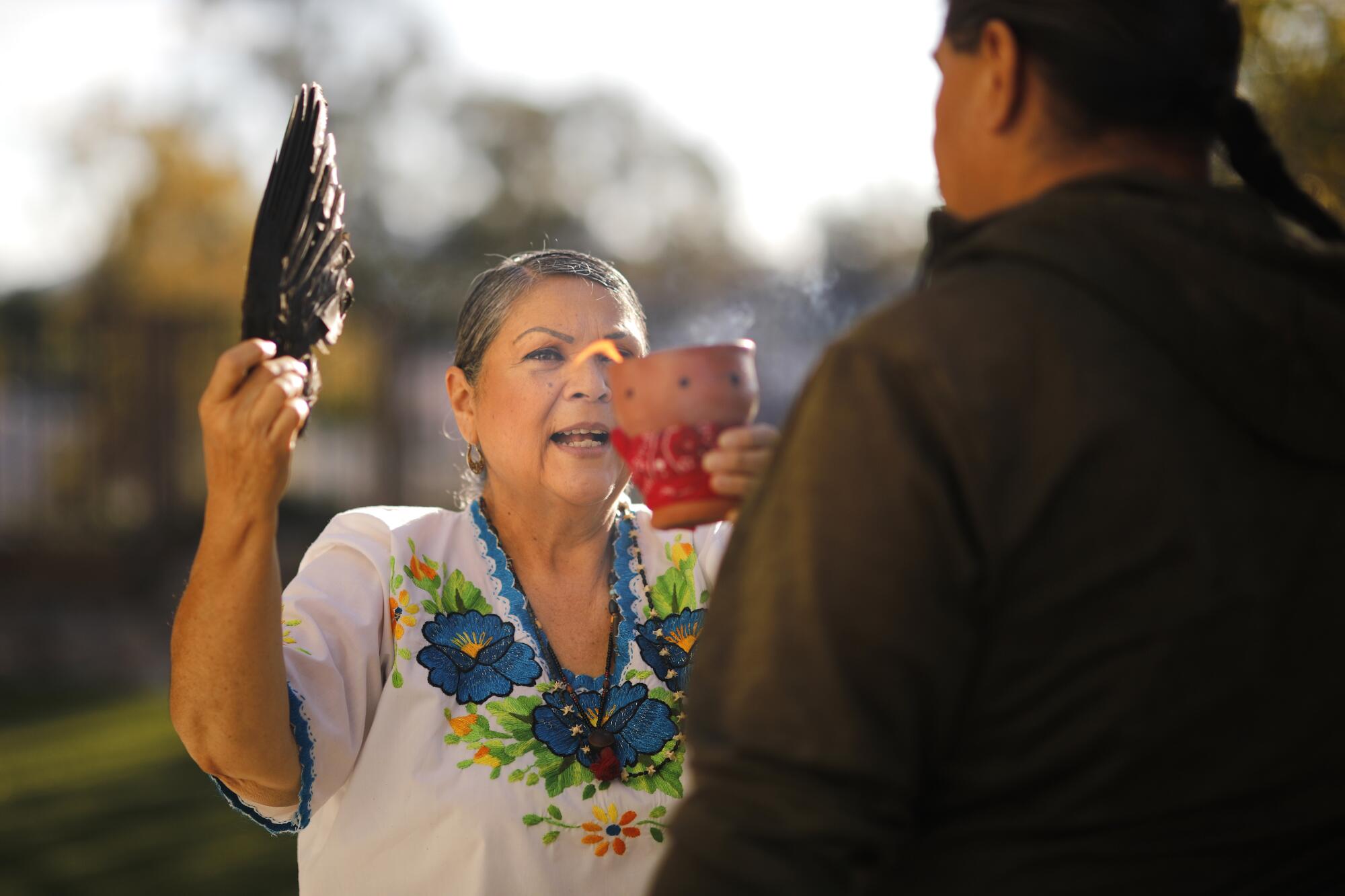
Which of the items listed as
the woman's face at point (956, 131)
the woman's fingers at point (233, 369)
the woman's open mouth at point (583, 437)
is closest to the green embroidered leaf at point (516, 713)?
the woman's open mouth at point (583, 437)

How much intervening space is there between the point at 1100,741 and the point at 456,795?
1513 mm

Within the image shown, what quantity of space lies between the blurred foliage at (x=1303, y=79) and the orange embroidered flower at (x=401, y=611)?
4755 mm

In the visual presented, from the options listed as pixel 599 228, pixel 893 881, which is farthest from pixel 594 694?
pixel 599 228

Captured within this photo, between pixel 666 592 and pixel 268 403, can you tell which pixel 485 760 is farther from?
pixel 268 403

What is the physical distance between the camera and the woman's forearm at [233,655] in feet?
6.81

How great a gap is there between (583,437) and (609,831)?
2.78 feet

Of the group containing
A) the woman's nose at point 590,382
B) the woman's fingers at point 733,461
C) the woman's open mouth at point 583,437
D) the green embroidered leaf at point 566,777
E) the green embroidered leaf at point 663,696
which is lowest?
the green embroidered leaf at point 566,777

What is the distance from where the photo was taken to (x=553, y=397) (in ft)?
9.27

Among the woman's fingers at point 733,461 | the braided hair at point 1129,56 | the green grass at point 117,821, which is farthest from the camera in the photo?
the green grass at point 117,821

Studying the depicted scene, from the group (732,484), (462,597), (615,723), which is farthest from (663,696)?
(732,484)

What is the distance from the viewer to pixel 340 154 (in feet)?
91.8

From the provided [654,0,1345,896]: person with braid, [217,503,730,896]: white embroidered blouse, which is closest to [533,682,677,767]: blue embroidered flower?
[217,503,730,896]: white embroidered blouse

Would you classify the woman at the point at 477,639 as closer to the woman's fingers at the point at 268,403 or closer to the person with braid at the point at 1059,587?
the woman's fingers at the point at 268,403

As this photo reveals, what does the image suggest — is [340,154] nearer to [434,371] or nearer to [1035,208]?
[434,371]
